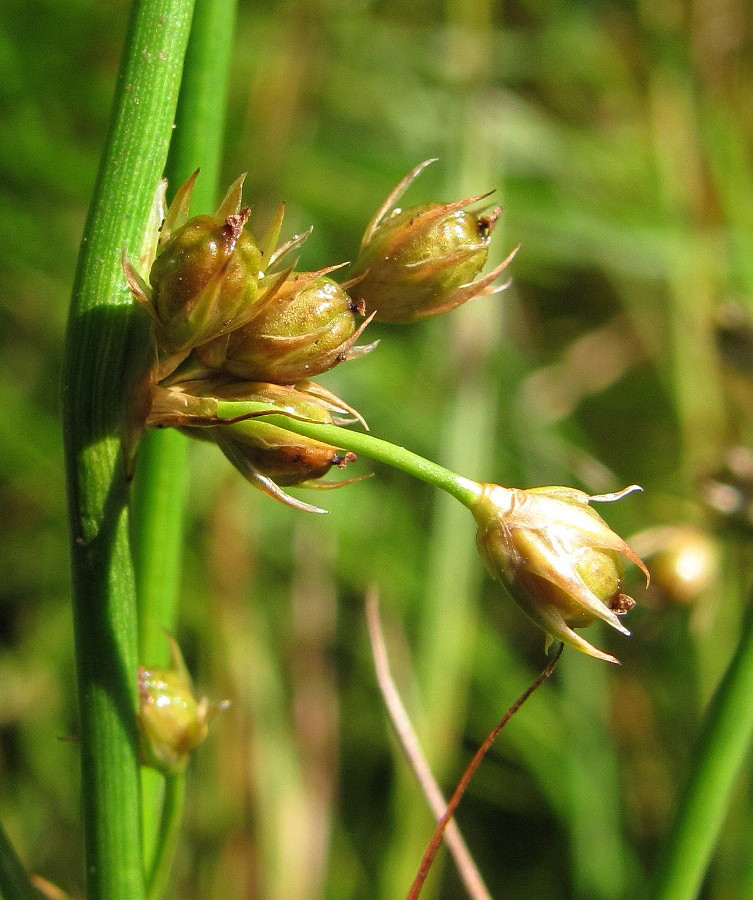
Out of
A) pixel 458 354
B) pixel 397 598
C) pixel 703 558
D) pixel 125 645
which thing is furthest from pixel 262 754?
pixel 125 645

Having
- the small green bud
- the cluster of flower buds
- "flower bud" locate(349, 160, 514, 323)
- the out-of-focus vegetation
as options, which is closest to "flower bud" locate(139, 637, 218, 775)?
the cluster of flower buds

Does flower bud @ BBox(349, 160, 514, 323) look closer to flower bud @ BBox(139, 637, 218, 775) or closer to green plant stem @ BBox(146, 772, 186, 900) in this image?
flower bud @ BBox(139, 637, 218, 775)

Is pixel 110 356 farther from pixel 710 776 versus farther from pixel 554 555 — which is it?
pixel 710 776

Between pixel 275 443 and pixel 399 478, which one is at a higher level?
pixel 275 443

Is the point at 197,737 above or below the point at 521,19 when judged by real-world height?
below

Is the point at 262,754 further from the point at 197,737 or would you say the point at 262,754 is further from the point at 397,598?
the point at 197,737

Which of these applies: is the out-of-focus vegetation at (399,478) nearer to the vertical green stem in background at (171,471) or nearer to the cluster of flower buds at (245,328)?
the vertical green stem in background at (171,471)

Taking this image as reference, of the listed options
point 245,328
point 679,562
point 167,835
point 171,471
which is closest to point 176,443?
point 171,471
